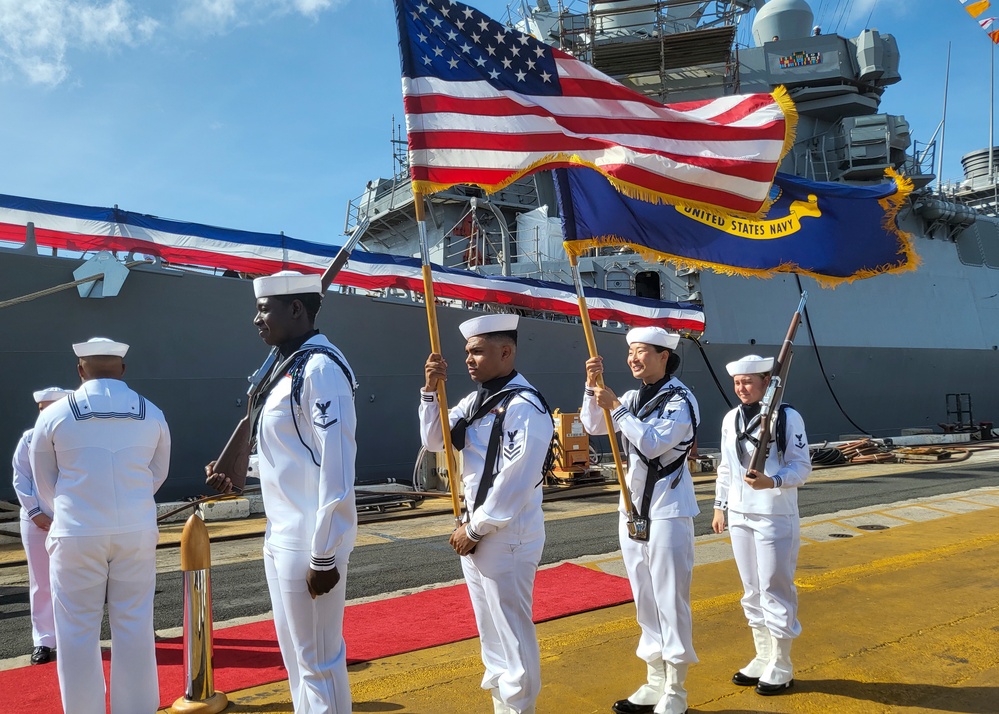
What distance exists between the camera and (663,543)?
3.10 metres

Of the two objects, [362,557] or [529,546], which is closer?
[529,546]

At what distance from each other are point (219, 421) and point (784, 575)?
8.52 metres

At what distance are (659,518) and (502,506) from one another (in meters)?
0.90

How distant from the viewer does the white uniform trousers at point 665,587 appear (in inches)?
119

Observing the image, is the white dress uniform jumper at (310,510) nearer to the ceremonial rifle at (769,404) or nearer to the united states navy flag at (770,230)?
the ceremonial rifle at (769,404)

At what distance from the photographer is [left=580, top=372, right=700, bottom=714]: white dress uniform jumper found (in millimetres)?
3010

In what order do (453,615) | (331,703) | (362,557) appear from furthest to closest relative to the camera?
(362,557) → (453,615) → (331,703)

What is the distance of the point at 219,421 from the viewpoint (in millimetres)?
10172

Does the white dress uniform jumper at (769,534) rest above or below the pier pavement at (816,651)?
above

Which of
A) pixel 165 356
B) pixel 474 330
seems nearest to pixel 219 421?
pixel 165 356

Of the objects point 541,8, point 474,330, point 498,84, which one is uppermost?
point 541,8

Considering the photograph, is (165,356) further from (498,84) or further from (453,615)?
(498,84)

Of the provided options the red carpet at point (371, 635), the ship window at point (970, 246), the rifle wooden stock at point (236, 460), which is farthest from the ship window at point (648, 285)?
the rifle wooden stock at point (236, 460)

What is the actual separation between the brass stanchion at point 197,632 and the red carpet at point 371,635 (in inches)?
9.7
